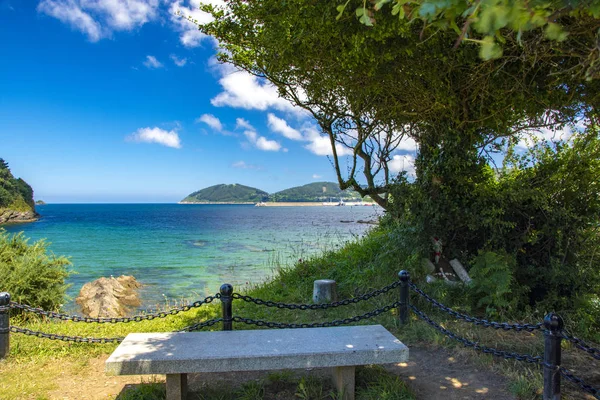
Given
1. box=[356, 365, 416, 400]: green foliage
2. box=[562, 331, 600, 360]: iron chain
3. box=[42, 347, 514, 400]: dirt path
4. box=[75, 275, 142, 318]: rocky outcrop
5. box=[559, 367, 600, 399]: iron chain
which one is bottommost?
→ box=[75, 275, 142, 318]: rocky outcrop

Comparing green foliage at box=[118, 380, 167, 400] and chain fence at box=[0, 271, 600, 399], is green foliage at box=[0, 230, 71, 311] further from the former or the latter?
green foliage at box=[118, 380, 167, 400]

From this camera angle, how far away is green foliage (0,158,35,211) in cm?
6762

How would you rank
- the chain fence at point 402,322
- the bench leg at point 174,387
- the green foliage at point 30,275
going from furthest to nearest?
the green foliage at point 30,275 → the bench leg at point 174,387 → the chain fence at point 402,322

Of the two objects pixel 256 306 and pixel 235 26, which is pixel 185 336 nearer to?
pixel 256 306

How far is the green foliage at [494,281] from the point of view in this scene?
6.44 metres

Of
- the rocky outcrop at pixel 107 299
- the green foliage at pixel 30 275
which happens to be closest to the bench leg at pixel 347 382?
the green foliage at pixel 30 275

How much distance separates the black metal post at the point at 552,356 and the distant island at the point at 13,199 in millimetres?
79365

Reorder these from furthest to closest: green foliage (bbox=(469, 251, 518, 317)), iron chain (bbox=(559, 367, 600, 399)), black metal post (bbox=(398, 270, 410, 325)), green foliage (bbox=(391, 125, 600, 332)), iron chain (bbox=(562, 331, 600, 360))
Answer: green foliage (bbox=(391, 125, 600, 332))
green foliage (bbox=(469, 251, 518, 317))
black metal post (bbox=(398, 270, 410, 325))
iron chain (bbox=(559, 367, 600, 399))
iron chain (bbox=(562, 331, 600, 360))

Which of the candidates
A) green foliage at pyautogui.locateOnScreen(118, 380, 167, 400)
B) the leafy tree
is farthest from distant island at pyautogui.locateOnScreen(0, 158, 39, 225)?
green foliage at pyautogui.locateOnScreen(118, 380, 167, 400)

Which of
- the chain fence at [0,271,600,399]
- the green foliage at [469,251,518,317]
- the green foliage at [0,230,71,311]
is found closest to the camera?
the chain fence at [0,271,600,399]

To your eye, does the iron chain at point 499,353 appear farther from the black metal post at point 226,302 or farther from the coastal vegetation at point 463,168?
the black metal post at point 226,302

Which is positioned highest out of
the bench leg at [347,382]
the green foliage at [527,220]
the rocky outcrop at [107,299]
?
the green foliage at [527,220]

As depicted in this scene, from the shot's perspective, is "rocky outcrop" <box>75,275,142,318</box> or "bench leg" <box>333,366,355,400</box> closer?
"bench leg" <box>333,366,355,400</box>

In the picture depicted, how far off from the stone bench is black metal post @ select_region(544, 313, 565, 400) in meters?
1.27
